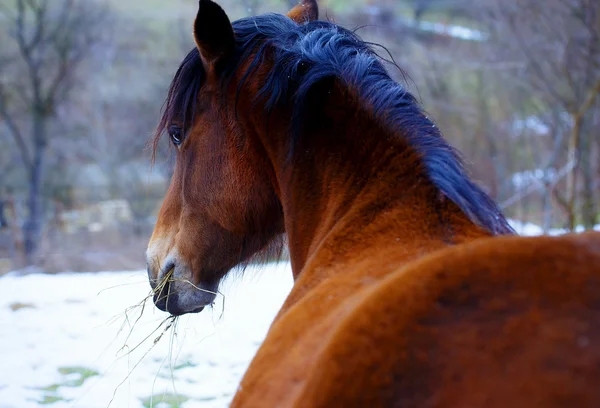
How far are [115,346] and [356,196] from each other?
11.5ft

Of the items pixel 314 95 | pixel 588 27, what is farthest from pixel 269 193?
pixel 588 27

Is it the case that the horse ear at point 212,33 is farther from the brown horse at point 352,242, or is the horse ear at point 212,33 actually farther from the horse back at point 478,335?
the horse back at point 478,335

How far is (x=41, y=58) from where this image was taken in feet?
48.7

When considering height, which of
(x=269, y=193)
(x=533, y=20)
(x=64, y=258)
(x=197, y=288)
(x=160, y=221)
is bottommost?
(x=64, y=258)

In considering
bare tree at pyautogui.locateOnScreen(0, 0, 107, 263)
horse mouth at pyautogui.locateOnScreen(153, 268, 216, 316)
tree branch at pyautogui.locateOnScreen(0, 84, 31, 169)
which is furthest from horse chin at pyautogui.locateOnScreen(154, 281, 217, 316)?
tree branch at pyautogui.locateOnScreen(0, 84, 31, 169)

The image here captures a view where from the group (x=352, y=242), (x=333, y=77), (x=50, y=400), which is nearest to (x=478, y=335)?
(x=352, y=242)

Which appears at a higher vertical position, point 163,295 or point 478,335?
point 478,335

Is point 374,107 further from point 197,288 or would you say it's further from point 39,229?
point 39,229

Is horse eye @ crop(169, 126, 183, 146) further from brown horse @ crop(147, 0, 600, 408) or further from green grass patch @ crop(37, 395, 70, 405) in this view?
green grass patch @ crop(37, 395, 70, 405)

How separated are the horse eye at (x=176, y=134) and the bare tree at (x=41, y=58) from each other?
1324 cm

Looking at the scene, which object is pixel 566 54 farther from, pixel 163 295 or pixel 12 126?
pixel 12 126

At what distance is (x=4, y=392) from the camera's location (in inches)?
142

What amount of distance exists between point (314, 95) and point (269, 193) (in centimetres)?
46

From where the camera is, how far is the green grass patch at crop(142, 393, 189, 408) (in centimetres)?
354
